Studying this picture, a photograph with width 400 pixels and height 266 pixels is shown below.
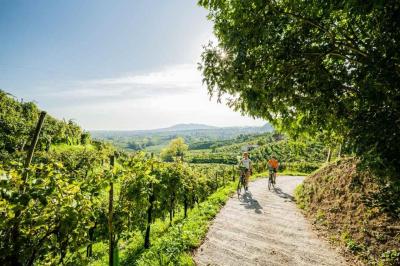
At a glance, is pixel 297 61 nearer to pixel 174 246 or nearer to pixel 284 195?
pixel 174 246

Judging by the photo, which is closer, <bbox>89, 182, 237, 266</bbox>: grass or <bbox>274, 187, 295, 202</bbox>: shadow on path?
<bbox>89, 182, 237, 266</bbox>: grass

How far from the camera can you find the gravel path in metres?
7.00

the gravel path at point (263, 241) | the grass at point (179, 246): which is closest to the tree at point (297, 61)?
the gravel path at point (263, 241)

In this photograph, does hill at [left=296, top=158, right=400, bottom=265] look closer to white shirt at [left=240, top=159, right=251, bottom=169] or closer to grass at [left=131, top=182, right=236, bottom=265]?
white shirt at [left=240, top=159, right=251, bottom=169]

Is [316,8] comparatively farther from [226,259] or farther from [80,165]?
[80,165]

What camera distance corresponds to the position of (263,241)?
27.0ft

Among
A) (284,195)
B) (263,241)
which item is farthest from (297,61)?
(284,195)

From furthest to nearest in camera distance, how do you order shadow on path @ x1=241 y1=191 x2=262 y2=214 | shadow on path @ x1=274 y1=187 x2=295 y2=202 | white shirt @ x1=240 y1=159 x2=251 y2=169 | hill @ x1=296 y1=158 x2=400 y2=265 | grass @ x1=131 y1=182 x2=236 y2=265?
1. white shirt @ x1=240 y1=159 x2=251 y2=169
2. shadow on path @ x1=274 y1=187 x2=295 y2=202
3. shadow on path @ x1=241 y1=191 x2=262 y2=214
4. grass @ x1=131 y1=182 x2=236 y2=265
5. hill @ x1=296 y1=158 x2=400 y2=265

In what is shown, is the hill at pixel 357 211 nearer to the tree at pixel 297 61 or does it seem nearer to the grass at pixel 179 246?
the tree at pixel 297 61

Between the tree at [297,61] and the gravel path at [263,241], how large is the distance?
3494 millimetres

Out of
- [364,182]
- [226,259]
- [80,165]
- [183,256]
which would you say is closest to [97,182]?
[183,256]

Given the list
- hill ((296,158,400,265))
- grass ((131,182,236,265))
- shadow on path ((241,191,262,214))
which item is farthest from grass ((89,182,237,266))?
hill ((296,158,400,265))

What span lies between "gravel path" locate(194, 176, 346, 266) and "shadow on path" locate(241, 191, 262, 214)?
0.17 ft

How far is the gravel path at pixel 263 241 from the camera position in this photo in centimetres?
700
